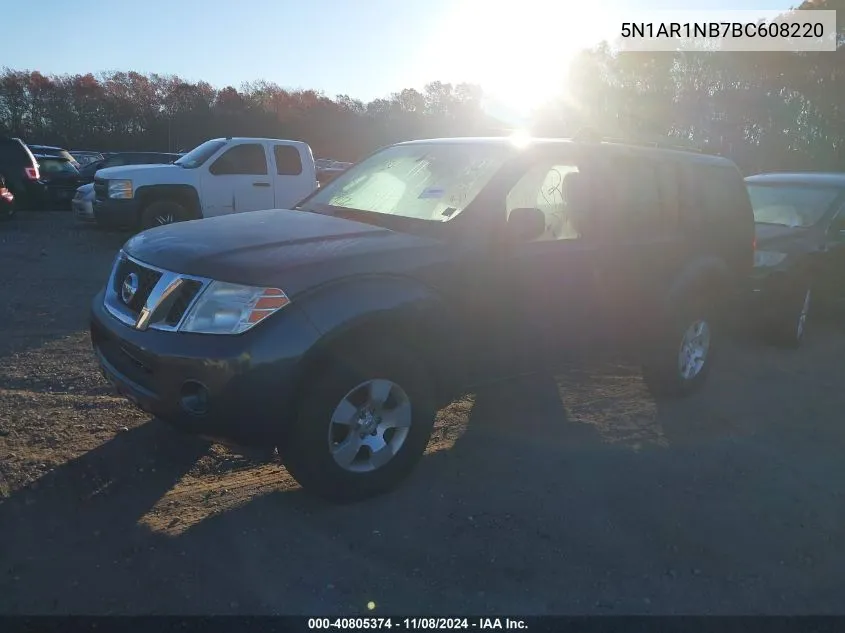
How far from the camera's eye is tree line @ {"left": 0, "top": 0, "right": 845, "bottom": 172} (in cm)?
2628

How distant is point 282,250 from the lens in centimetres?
338

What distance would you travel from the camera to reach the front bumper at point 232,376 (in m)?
2.97

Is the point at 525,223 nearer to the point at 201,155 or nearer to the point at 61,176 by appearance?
the point at 201,155

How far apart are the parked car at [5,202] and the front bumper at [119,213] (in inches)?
170

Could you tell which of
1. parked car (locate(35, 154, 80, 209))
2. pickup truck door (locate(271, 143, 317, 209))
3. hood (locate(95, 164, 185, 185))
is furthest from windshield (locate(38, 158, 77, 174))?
pickup truck door (locate(271, 143, 317, 209))

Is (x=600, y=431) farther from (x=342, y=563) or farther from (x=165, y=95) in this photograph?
(x=165, y=95)

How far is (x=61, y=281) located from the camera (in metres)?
8.65

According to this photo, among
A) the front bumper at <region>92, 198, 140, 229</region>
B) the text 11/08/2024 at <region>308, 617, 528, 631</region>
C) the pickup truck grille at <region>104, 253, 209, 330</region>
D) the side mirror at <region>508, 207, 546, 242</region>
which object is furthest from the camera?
the front bumper at <region>92, 198, 140, 229</region>

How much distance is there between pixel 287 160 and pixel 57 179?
30.9ft

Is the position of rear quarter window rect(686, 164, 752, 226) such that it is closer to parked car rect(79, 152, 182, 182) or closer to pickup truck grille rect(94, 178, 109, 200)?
pickup truck grille rect(94, 178, 109, 200)

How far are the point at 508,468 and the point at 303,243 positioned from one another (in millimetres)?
1761

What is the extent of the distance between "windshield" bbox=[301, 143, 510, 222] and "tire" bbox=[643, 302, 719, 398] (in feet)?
6.19

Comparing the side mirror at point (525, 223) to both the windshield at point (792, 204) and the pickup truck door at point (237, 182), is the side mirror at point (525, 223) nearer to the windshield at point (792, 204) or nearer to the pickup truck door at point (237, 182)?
the windshield at point (792, 204)

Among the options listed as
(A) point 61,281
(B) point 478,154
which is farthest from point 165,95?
(B) point 478,154
